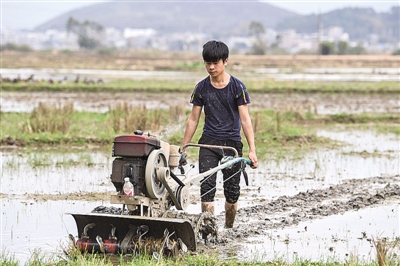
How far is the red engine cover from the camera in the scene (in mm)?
5344

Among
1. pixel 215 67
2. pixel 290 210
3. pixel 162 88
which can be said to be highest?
pixel 215 67

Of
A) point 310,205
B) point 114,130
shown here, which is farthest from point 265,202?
point 114,130

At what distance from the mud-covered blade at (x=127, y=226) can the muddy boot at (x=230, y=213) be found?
1.09 m

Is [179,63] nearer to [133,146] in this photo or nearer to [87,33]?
[133,146]

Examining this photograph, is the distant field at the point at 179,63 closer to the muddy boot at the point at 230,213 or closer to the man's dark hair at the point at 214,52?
the muddy boot at the point at 230,213

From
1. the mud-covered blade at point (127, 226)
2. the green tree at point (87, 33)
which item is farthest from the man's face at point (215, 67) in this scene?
the green tree at point (87, 33)

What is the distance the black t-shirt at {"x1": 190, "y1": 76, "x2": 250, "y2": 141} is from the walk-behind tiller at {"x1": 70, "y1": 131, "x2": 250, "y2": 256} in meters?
0.52

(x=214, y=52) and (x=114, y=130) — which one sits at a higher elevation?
(x=214, y=52)

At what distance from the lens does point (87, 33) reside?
498 feet

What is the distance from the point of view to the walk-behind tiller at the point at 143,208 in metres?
5.38

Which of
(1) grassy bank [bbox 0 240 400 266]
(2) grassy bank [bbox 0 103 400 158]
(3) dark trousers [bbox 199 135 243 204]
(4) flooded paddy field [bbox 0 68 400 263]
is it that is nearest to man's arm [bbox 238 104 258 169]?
(3) dark trousers [bbox 199 135 243 204]

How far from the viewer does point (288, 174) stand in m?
10.5

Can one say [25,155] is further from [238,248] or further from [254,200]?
[238,248]

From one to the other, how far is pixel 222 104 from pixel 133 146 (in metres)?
1.20
